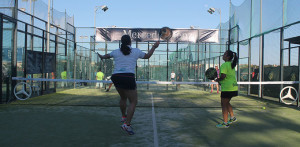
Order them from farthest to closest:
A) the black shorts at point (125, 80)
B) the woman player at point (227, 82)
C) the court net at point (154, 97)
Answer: the court net at point (154, 97)
the woman player at point (227, 82)
the black shorts at point (125, 80)

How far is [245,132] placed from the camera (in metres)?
5.42

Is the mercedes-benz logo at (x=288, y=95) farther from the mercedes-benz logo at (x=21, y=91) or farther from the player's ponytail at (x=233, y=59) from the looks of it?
the mercedes-benz logo at (x=21, y=91)

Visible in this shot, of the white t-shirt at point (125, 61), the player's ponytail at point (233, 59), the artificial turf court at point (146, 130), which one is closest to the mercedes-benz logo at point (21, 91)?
the artificial turf court at point (146, 130)

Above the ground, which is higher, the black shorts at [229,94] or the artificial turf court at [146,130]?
the black shorts at [229,94]

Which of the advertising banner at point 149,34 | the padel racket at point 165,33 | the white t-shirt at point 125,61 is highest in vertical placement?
the advertising banner at point 149,34

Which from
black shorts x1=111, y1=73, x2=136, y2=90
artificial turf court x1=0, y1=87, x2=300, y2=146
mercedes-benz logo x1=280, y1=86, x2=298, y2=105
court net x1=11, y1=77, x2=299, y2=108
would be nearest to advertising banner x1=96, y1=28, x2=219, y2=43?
court net x1=11, y1=77, x2=299, y2=108

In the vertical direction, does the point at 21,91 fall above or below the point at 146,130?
above

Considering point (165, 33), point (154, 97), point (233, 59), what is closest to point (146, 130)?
point (165, 33)

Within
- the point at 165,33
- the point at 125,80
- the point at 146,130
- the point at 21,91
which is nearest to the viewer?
the point at 125,80

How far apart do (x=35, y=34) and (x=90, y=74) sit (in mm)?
10881

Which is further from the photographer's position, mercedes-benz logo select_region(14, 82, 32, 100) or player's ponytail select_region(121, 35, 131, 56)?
mercedes-benz logo select_region(14, 82, 32, 100)

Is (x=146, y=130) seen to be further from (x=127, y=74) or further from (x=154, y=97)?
(x=154, y=97)

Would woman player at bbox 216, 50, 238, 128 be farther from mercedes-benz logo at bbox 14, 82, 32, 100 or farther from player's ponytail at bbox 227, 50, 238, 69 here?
mercedes-benz logo at bbox 14, 82, 32, 100

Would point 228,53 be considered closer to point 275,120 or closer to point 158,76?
point 275,120
